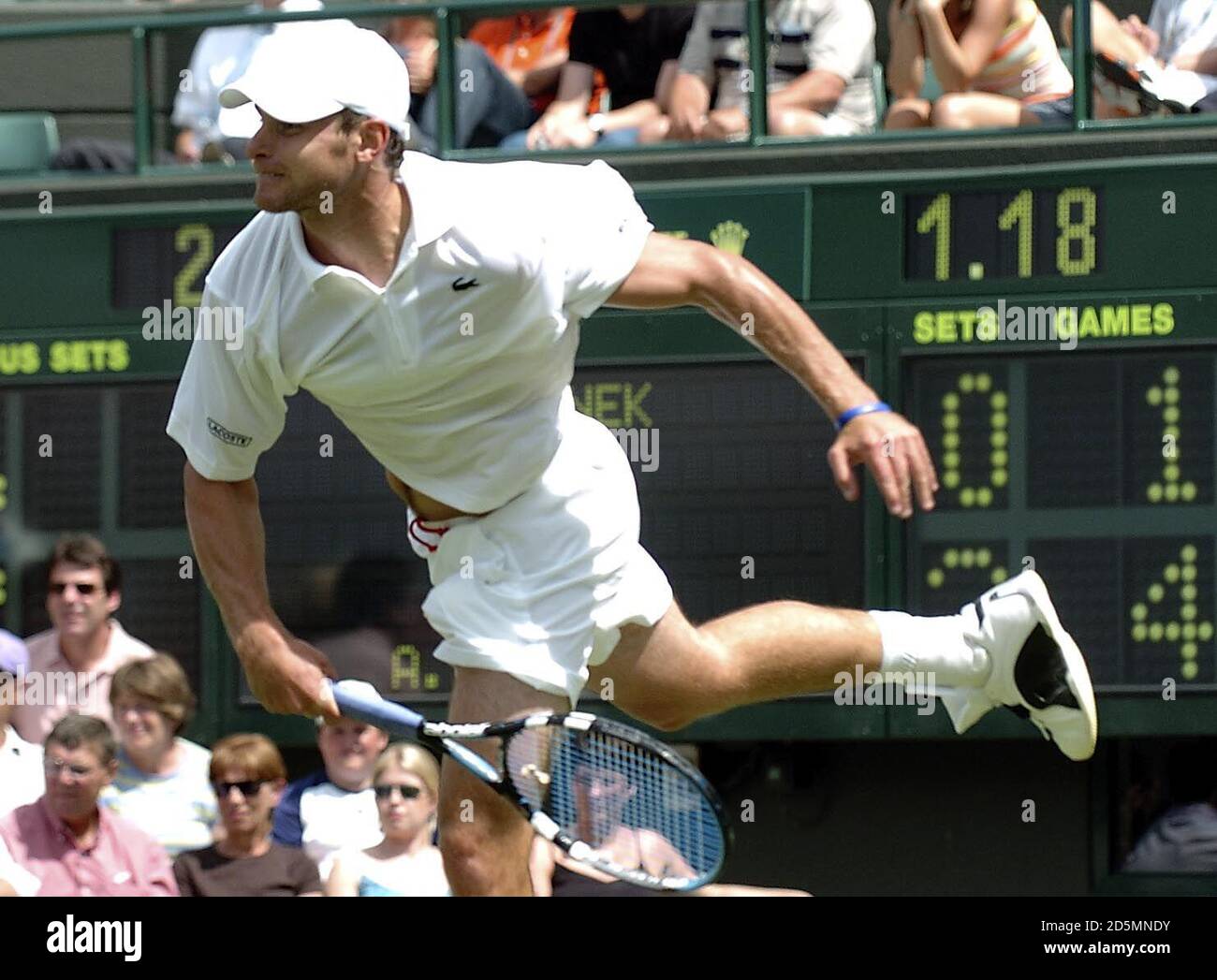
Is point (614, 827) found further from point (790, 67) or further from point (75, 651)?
point (790, 67)

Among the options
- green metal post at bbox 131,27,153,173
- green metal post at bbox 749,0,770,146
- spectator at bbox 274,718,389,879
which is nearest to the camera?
spectator at bbox 274,718,389,879

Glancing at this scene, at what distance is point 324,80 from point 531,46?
3.26 meters

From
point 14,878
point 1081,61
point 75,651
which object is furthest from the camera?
point 75,651

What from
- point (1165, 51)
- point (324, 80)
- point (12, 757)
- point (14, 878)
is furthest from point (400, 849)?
point (1165, 51)

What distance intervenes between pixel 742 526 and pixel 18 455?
2.01 m

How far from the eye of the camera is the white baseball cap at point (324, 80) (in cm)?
486

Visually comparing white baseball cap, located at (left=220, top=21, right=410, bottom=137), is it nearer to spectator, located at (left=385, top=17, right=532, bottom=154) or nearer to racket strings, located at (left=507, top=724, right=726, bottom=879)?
racket strings, located at (left=507, top=724, right=726, bottom=879)

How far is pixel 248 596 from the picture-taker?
5043 mm

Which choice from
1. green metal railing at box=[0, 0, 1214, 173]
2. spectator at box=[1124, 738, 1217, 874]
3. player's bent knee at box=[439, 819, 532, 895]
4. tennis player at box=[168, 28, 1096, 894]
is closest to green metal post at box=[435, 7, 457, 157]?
green metal railing at box=[0, 0, 1214, 173]

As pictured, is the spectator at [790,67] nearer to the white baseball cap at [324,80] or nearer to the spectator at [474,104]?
the spectator at [474,104]

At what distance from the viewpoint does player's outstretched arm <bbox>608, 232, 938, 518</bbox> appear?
4754mm

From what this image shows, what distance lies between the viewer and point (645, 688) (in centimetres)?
532

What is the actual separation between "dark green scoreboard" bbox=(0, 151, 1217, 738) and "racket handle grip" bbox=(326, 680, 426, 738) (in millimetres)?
2121
